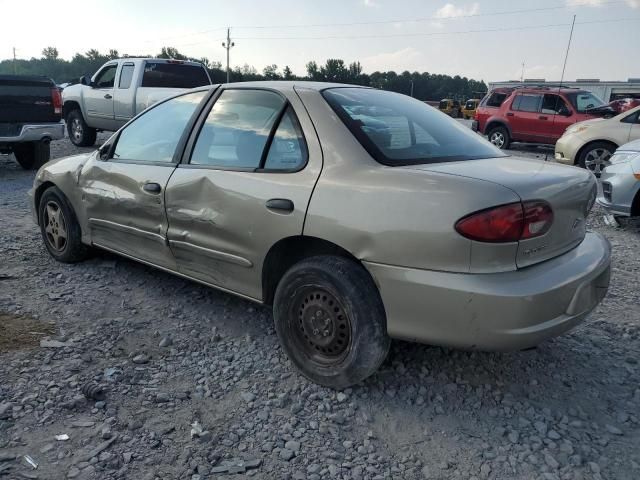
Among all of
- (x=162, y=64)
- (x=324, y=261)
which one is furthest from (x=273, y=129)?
(x=162, y=64)

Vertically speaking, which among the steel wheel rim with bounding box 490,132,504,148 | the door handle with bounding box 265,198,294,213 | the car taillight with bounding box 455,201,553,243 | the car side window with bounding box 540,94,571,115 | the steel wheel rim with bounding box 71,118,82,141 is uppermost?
the car side window with bounding box 540,94,571,115

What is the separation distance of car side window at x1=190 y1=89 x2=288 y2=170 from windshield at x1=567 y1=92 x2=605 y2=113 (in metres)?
12.3

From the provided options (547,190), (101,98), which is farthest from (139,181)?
(101,98)

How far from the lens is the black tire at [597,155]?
9.50 m

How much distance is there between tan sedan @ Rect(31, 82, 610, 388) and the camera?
7.44 feet

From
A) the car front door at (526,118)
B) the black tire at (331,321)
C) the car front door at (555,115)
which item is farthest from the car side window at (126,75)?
the car front door at (555,115)

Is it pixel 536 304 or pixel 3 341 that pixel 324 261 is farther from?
pixel 3 341

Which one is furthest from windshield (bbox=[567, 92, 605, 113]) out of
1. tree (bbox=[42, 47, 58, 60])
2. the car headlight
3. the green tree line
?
tree (bbox=[42, 47, 58, 60])

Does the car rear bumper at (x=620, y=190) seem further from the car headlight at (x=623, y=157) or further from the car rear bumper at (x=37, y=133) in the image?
the car rear bumper at (x=37, y=133)

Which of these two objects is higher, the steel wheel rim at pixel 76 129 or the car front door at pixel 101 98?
the car front door at pixel 101 98

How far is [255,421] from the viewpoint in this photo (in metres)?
2.51

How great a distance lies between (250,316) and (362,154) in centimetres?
157

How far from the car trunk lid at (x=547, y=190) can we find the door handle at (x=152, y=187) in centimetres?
175

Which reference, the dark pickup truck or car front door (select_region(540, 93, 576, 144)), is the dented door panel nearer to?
the dark pickup truck
